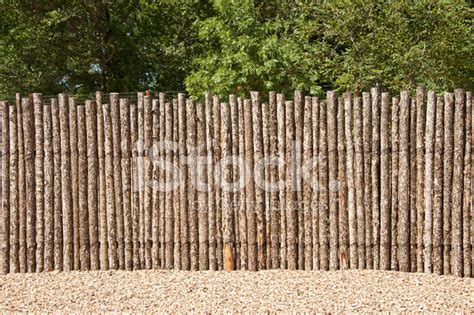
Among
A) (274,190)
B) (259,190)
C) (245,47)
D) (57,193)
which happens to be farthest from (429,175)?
(245,47)

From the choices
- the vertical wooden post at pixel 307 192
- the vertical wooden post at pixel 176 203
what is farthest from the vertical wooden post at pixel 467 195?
the vertical wooden post at pixel 176 203

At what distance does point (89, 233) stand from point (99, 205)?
325mm

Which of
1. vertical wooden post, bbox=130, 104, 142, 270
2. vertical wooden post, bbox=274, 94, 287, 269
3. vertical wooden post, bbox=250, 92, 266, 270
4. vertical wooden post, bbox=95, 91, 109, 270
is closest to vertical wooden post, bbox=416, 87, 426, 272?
vertical wooden post, bbox=274, 94, 287, 269

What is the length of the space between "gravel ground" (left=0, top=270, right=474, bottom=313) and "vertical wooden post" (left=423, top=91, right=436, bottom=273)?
0.34 metres

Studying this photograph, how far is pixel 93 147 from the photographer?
6.15 m

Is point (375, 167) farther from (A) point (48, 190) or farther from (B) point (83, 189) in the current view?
(A) point (48, 190)

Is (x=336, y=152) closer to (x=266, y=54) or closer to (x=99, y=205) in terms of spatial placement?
(x=99, y=205)

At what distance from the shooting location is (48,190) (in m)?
6.23

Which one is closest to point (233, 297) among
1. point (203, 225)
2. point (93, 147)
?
point (203, 225)

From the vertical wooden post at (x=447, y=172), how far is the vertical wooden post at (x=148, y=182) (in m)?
3.07

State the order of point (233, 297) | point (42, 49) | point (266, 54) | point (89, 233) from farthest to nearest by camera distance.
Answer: point (42, 49) → point (266, 54) → point (89, 233) → point (233, 297)

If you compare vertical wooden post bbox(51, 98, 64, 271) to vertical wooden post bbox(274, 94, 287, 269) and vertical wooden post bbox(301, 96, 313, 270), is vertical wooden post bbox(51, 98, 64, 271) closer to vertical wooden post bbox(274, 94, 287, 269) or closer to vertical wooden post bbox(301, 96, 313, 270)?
vertical wooden post bbox(274, 94, 287, 269)

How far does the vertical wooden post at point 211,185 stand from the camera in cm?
604

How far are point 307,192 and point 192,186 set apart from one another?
1.22 m
